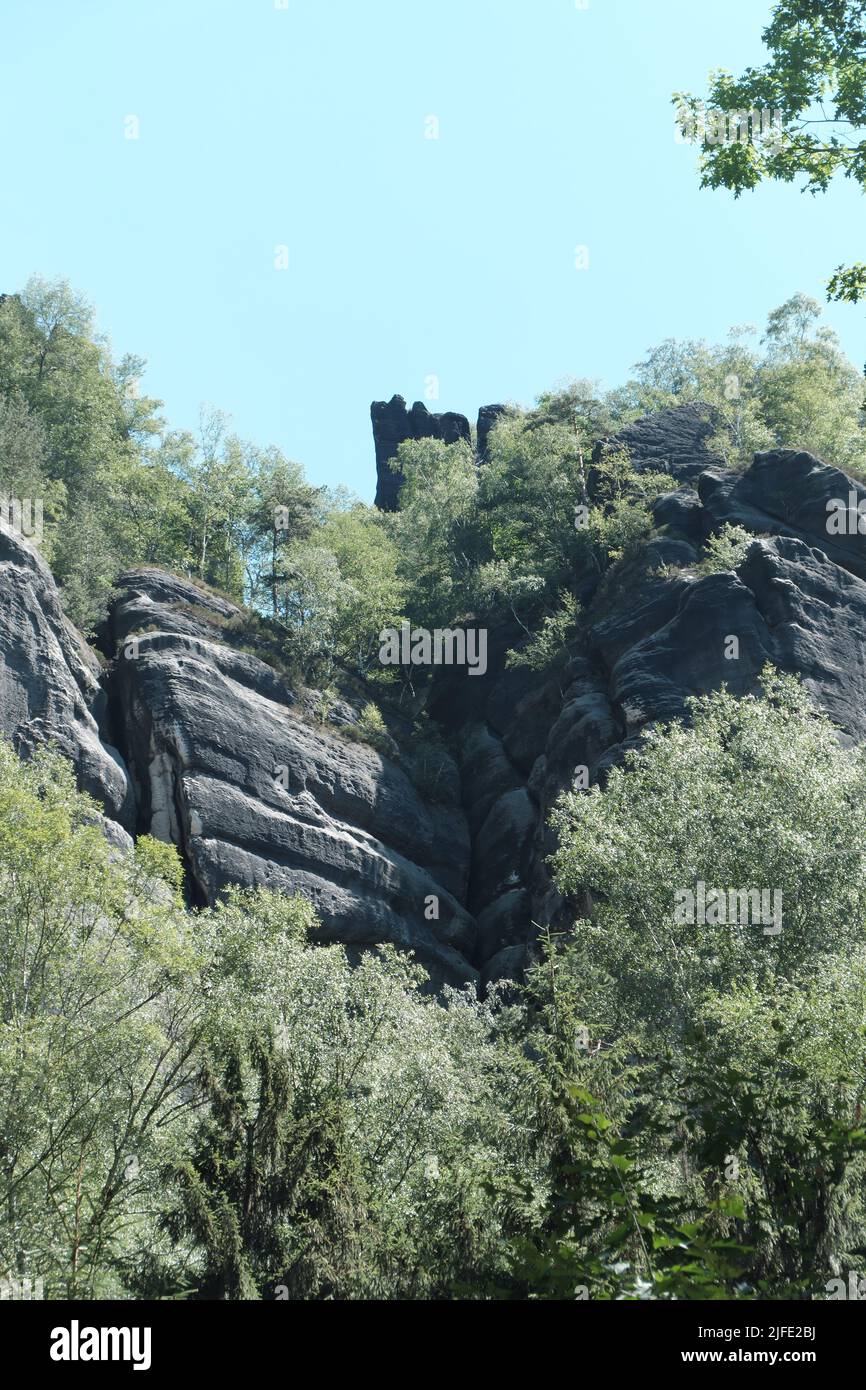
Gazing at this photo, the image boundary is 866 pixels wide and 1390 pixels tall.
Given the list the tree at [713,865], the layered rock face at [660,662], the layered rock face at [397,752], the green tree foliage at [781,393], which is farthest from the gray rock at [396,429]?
the tree at [713,865]

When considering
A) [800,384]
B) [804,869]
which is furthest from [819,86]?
[800,384]

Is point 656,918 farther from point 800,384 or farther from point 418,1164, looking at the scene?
point 800,384

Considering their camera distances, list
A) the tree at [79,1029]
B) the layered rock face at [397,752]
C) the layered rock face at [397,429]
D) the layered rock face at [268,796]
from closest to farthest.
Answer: the tree at [79,1029], the layered rock face at [397,752], the layered rock face at [268,796], the layered rock face at [397,429]

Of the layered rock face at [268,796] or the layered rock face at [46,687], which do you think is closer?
the layered rock face at [46,687]

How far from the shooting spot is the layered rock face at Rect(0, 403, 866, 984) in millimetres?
39562

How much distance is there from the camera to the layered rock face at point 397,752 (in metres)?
39.6

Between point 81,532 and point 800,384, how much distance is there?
41801mm

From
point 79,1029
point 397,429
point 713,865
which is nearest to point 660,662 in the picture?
point 713,865

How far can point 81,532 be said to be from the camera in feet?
176

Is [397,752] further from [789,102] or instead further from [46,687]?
[789,102]

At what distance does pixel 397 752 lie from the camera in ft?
163

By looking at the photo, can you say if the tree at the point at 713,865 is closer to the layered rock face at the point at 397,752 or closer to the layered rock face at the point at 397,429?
the layered rock face at the point at 397,752

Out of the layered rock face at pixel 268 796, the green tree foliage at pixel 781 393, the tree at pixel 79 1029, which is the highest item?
the green tree foliage at pixel 781 393

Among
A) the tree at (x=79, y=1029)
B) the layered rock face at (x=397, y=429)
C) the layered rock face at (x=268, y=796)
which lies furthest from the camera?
the layered rock face at (x=397, y=429)
